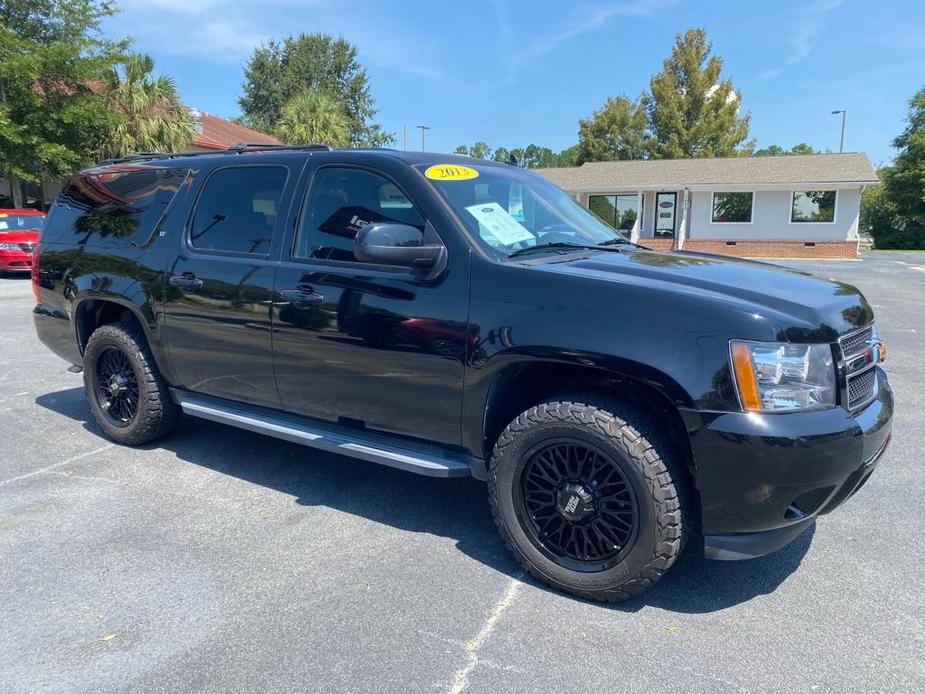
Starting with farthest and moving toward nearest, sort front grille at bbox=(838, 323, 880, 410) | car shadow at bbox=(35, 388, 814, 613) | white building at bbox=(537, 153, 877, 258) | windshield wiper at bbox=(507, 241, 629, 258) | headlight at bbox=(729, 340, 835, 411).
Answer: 1. white building at bbox=(537, 153, 877, 258)
2. windshield wiper at bbox=(507, 241, 629, 258)
3. car shadow at bbox=(35, 388, 814, 613)
4. front grille at bbox=(838, 323, 880, 410)
5. headlight at bbox=(729, 340, 835, 411)

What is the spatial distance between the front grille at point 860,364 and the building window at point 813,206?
2865 centimetres

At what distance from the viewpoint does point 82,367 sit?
5141mm

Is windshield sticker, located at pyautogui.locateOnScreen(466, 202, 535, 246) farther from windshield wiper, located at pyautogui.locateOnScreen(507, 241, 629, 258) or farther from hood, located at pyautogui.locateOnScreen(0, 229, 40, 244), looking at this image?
hood, located at pyautogui.locateOnScreen(0, 229, 40, 244)

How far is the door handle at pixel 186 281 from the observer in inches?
163

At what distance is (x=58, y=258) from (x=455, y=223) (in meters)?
3.42

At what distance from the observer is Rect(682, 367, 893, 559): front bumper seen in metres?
2.58

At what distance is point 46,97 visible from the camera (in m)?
23.5

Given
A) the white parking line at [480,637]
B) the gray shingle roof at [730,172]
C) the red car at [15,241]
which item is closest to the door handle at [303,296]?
the white parking line at [480,637]

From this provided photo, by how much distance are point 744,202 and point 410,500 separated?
2929 cm

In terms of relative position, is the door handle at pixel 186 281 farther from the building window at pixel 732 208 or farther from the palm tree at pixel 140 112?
the building window at pixel 732 208

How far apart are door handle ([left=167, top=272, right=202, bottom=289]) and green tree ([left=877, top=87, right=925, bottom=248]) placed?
45611mm

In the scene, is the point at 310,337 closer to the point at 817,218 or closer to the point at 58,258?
the point at 58,258

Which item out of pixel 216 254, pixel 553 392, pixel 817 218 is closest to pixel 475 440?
pixel 553 392

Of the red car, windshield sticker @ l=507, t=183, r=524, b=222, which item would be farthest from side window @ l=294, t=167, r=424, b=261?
the red car
